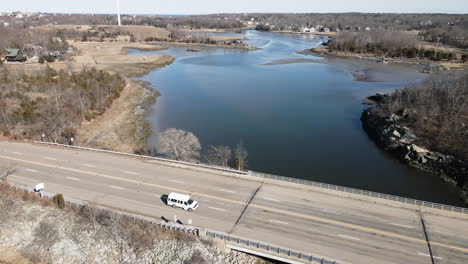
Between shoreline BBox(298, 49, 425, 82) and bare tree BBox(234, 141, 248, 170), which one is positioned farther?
shoreline BBox(298, 49, 425, 82)

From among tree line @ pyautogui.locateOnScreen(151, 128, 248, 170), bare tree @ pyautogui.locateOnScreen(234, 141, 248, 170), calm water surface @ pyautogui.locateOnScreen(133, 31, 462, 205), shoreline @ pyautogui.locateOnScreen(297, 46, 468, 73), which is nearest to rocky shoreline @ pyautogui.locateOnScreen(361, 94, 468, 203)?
calm water surface @ pyautogui.locateOnScreen(133, 31, 462, 205)

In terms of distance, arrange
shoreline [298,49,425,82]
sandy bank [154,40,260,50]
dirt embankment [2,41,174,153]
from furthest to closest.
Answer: sandy bank [154,40,260,50]
shoreline [298,49,425,82]
dirt embankment [2,41,174,153]

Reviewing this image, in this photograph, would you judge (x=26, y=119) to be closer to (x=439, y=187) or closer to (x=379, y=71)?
(x=439, y=187)

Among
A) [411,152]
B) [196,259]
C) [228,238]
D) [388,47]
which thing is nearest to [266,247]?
[228,238]

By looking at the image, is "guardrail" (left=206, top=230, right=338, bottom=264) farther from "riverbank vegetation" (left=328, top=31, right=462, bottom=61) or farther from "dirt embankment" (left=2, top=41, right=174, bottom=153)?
"riverbank vegetation" (left=328, top=31, right=462, bottom=61)

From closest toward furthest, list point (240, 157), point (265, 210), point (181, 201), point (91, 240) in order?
point (91, 240), point (265, 210), point (181, 201), point (240, 157)

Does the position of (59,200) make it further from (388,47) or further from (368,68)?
(388,47)

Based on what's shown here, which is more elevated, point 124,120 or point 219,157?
point 124,120
